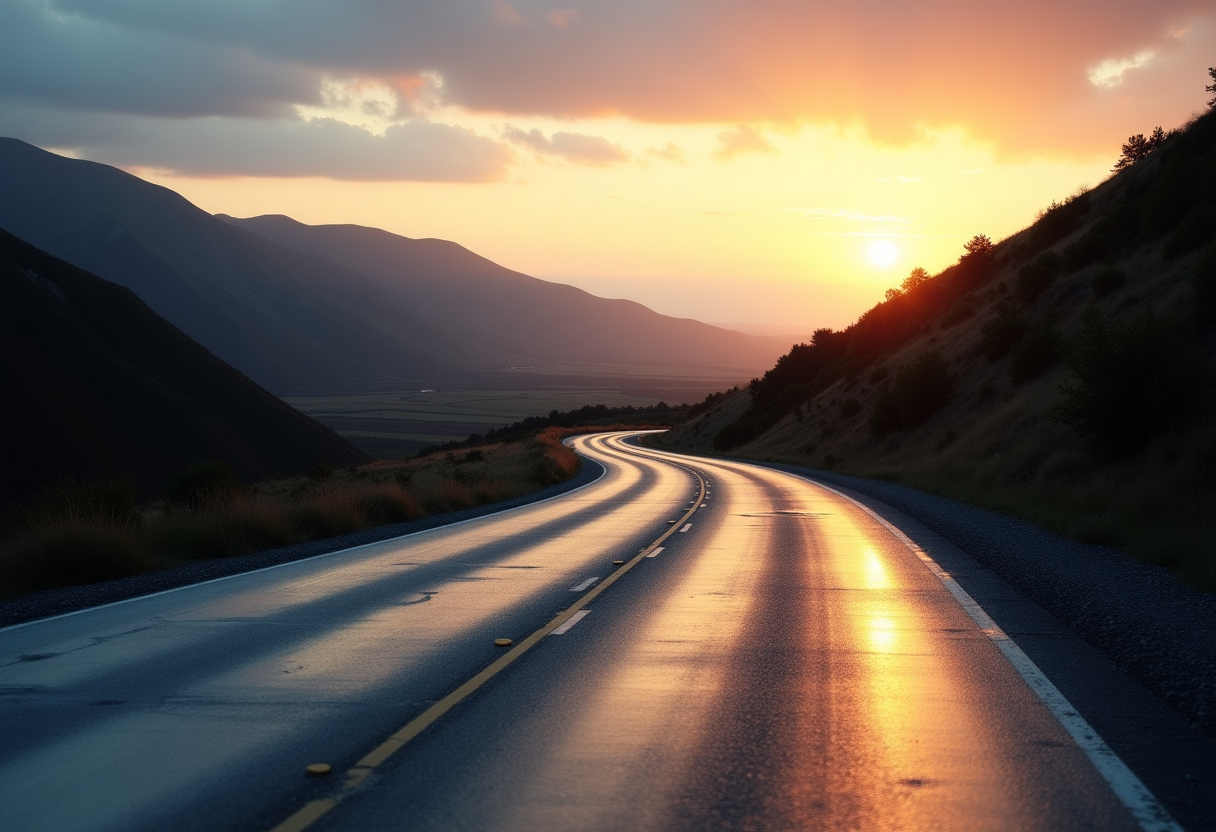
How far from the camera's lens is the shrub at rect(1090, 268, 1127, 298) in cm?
3697

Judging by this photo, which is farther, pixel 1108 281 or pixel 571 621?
pixel 1108 281

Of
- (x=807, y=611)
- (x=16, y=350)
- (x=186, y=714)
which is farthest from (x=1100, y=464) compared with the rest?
(x=16, y=350)

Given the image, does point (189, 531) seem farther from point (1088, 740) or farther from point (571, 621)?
point (1088, 740)

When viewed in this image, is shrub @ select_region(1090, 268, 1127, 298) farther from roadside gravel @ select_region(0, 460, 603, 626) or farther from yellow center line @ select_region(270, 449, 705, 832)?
yellow center line @ select_region(270, 449, 705, 832)

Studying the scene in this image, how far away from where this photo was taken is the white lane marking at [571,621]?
9547 mm

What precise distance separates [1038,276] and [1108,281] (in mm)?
9323

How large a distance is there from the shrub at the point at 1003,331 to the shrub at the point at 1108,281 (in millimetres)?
5414

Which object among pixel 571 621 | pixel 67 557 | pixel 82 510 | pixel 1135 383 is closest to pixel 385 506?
pixel 82 510

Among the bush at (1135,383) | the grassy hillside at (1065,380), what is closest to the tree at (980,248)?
the grassy hillside at (1065,380)

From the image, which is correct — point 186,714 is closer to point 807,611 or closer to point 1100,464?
point 807,611

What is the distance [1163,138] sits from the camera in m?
57.1

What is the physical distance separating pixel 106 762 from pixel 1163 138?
209 feet

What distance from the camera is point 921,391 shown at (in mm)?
46844

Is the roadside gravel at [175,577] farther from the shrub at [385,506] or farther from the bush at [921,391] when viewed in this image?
the bush at [921,391]
